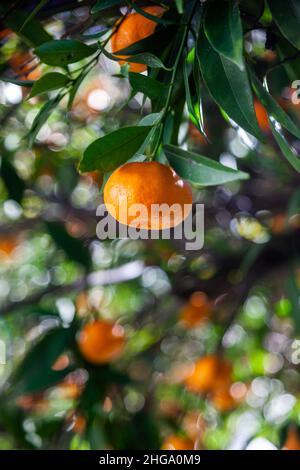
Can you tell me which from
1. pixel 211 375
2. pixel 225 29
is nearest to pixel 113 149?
pixel 225 29

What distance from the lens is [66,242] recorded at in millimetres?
1454

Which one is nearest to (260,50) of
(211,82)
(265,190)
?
(265,190)

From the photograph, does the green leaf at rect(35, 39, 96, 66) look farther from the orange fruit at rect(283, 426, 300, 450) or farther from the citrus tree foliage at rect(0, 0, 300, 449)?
the orange fruit at rect(283, 426, 300, 450)

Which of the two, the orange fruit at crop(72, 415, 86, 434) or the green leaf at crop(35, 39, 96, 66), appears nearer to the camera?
the green leaf at crop(35, 39, 96, 66)

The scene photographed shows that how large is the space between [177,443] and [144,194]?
4.20ft

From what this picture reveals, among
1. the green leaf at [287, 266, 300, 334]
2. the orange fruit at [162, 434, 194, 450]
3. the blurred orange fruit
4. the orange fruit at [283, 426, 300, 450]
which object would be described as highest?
the green leaf at [287, 266, 300, 334]

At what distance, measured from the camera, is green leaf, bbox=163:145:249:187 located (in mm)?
562

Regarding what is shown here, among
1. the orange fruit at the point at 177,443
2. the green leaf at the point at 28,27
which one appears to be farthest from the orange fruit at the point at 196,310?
the green leaf at the point at 28,27

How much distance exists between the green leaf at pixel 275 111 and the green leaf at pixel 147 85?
112 mm

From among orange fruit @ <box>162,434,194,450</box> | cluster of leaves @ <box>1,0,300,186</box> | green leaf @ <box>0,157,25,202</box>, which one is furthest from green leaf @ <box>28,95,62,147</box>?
orange fruit @ <box>162,434,194,450</box>

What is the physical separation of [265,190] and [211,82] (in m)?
1.40

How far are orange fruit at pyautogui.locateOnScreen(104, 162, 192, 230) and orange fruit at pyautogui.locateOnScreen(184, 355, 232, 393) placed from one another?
1310mm

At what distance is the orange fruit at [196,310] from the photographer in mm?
2018

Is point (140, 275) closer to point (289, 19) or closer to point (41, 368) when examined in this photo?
point (41, 368)
